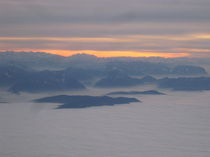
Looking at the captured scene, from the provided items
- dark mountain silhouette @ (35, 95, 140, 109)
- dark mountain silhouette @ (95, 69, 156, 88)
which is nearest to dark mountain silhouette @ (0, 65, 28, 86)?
dark mountain silhouette @ (95, 69, 156, 88)

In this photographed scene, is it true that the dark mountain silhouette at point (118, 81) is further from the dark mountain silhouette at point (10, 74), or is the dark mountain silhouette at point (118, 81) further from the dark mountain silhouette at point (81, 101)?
the dark mountain silhouette at point (81, 101)

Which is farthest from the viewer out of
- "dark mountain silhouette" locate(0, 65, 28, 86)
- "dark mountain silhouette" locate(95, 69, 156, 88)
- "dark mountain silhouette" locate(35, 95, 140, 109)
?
"dark mountain silhouette" locate(95, 69, 156, 88)

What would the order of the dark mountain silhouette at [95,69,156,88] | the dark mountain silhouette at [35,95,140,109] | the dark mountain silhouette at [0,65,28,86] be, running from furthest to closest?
1. the dark mountain silhouette at [95,69,156,88]
2. the dark mountain silhouette at [0,65,28,86]
3. the dark mountain silhouette at [35,95,140,109]

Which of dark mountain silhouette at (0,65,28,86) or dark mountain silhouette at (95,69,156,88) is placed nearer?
dark mountain silhouette at (0,65,28,86)

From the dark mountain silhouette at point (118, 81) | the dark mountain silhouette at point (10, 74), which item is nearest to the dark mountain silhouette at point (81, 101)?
the dark mountain silhouette at point (10, 74)

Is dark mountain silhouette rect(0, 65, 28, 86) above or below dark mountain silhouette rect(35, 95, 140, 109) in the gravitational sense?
above

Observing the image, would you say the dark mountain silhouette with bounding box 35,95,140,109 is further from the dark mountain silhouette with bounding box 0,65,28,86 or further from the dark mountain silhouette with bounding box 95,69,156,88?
the dark mountain silhouette with bounding box 95,69,156,88

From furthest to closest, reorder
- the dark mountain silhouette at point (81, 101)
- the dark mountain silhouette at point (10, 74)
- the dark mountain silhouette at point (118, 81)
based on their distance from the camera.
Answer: the dark mountain silhouette at point (118, 81) → the dark mountain silhouette at point (10, 74) → the dark mountain silhouette at point (81, 101)

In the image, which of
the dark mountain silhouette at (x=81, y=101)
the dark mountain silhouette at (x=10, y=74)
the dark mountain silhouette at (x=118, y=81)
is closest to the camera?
the dark mountain silhouette at (x=81, y=101)

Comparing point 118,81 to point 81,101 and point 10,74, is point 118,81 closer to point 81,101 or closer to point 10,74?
point 10,74

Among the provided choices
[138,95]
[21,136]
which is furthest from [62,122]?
[138,95]

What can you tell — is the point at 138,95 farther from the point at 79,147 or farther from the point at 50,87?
the point at 79,147
